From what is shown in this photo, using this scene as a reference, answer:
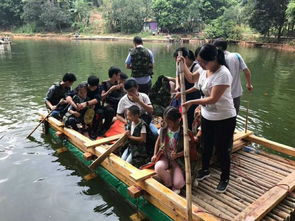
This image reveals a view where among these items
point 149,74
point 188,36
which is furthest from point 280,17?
point 149,74

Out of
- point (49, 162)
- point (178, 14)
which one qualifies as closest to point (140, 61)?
point (49, 162)

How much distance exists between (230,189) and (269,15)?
35.3 metres

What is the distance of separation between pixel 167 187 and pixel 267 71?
15215mm

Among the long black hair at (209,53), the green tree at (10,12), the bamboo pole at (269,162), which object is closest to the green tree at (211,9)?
the green tree at (10,12)

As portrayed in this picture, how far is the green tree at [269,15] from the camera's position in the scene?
3338 centimetres

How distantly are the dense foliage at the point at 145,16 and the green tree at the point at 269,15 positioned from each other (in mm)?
118

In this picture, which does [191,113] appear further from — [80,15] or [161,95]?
[80,15]

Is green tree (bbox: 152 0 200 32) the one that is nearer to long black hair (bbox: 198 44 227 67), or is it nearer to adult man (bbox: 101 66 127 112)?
adult man (bbox: 101 66 127 112)

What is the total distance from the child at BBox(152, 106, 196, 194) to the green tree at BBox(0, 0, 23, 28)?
64.9m

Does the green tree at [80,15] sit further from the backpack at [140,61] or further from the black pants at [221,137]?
the black pants at [221,137]

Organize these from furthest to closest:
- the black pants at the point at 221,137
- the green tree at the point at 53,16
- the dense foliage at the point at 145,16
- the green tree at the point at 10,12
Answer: the green tree at the point at 10,12 < the green tree at the point at 53,16 < the dense foliage at the point at 145,16 < the black pants at the point at 221,137

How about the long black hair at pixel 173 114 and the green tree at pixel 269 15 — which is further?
the green tree at pixel 269 15

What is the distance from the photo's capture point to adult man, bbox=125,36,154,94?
6.20 m

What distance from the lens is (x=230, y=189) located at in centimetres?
374
